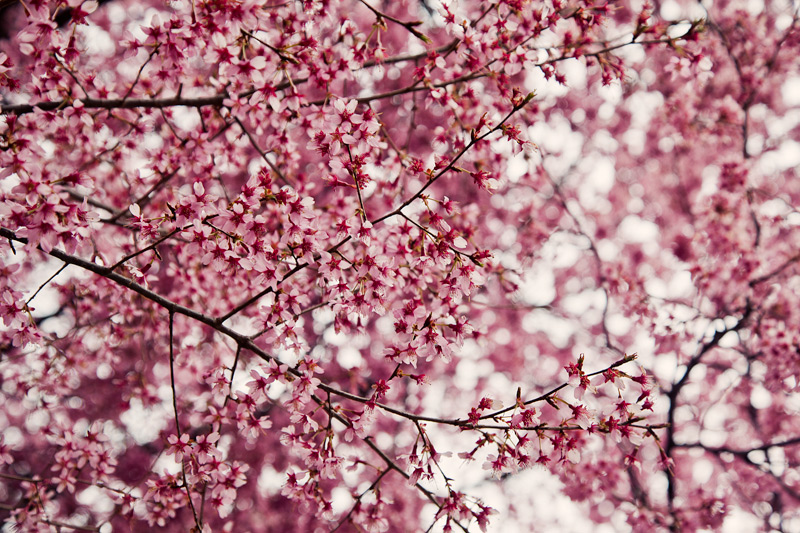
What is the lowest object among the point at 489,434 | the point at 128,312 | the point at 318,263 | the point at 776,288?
the point at 489,434

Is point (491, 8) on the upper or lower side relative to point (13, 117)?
upper

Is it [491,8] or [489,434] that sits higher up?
[491,8]

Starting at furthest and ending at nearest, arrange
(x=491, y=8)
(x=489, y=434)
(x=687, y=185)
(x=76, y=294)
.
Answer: (x=687, y=185)
(x=76, y=294)
(x=491, y=8)
(x=489, y=434)

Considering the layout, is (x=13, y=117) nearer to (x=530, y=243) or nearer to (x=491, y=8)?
(x=491, y=8)

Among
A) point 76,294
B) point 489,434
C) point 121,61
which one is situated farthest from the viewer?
point 121,61

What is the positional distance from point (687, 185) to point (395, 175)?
9419 mm

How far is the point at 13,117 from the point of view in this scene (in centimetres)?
321

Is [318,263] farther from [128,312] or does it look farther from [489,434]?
[128,312]

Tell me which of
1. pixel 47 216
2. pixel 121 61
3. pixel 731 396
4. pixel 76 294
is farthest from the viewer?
pixel 121 61

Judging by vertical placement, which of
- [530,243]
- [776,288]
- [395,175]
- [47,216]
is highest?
[530,243]

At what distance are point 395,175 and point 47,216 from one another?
2.74 metres

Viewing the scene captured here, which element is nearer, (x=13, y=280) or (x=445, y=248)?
(x=445, y=248)

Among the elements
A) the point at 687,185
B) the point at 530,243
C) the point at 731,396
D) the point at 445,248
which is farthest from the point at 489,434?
the point at 687,185

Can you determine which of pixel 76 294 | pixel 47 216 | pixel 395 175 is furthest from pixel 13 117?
pixel 395 175
